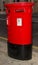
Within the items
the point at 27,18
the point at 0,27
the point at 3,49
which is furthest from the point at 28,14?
the point at 0,27

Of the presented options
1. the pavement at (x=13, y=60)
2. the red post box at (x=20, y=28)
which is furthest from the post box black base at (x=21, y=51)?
the pavement at (x=13, y=60)

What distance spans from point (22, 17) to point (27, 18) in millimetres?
120

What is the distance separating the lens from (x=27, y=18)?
5.06 metres

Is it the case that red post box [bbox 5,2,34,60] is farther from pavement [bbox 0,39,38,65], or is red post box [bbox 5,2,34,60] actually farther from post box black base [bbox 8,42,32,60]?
pavement [bbox 0,39,38,65]

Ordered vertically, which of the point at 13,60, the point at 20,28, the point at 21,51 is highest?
the point at 20,28

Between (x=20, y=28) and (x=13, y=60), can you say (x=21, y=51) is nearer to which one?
(x=13, y=60)

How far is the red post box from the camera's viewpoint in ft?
16.4

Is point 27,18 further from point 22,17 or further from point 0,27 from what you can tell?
point 0,27

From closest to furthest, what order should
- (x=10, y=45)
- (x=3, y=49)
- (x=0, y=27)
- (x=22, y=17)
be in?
(x=22, y=17), (x=10, y=45), (x=3, y=49), (x=0, y=27)

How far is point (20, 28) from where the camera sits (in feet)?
16.7

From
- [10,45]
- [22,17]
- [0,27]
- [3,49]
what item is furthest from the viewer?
[0,27]

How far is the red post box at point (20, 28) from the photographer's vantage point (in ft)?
16.4

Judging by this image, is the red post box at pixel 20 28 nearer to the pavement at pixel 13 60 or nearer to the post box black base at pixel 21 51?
the post box black base at pixel 21 51

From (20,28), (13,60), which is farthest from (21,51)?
(20,28)
